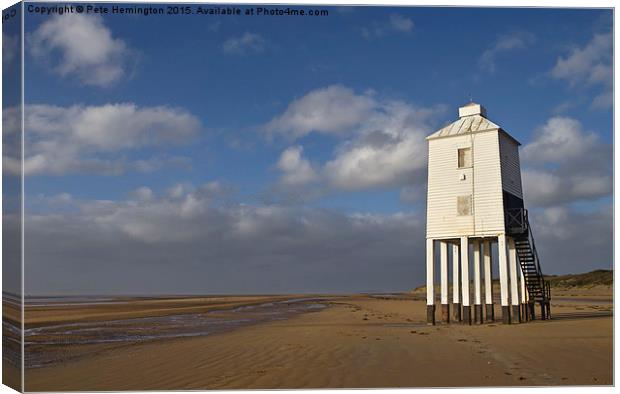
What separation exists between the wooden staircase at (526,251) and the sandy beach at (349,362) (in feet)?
12.9

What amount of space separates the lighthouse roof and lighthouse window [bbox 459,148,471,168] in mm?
616

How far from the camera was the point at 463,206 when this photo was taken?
2348 centimetres

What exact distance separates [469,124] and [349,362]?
11908mm

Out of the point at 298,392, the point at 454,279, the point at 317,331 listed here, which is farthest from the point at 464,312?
the point at 298,392

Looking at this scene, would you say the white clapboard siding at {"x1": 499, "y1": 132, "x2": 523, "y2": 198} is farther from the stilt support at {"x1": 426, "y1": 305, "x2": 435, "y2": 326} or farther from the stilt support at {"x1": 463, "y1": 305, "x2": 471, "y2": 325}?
the stilt support at {"x1": 426, "y1": 305, "x2": 435, "y2": 326}

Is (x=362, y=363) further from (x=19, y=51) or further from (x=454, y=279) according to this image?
(x=454, y=279)

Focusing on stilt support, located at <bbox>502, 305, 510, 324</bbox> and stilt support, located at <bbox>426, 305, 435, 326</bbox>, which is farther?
stilt support, located at <bbox>426, 305, 435, 326</bbox>

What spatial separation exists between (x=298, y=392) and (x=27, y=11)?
8081 millimetres

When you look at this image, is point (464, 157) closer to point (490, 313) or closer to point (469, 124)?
point (469, 124)

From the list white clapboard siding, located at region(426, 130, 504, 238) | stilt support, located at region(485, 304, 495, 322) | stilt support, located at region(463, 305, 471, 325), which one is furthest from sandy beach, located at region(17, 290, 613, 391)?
stilt support, located at region(485, 304, 495, 322)

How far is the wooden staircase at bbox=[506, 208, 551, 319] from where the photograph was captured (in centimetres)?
2375

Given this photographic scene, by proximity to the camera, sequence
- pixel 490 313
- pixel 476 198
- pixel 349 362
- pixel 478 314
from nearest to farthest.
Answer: pixel 349 362 < pixel 476 198 < pixel 478 314 < pixel 490 313

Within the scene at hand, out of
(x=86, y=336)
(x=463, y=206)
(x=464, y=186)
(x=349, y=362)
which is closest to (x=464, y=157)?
(x=464, y=186)

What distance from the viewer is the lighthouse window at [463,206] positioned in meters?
23.4
